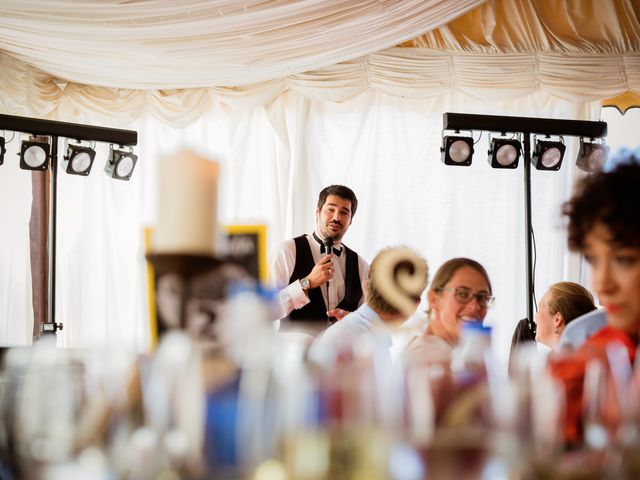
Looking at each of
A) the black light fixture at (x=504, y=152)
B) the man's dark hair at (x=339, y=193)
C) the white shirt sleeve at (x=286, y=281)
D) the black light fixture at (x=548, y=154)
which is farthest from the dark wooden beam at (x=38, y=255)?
the black light fixture at (x=548, y=154)

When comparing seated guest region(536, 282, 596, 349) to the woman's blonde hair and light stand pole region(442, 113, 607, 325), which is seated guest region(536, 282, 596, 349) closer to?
the woman's blonde hair

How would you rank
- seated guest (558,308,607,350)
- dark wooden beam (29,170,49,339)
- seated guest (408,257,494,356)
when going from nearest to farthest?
seated guest (558,308,607,350), seated guest (408,257,494,356), dark wooden beam (29,170,49,339)

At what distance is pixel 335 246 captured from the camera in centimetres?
418

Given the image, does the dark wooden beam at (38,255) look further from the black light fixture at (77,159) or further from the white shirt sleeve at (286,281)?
the white shirt sleeve at (286,281)

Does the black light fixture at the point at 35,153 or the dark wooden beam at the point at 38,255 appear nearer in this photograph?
the black light fixture at the point at 35,153

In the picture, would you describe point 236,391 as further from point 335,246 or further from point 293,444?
point 335,246

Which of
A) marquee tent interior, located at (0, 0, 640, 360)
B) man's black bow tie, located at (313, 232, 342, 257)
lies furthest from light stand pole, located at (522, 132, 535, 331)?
man's black bow tie, located at (313, 232, 342, 257)

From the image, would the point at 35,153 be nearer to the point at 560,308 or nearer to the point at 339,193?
the point at 339,193

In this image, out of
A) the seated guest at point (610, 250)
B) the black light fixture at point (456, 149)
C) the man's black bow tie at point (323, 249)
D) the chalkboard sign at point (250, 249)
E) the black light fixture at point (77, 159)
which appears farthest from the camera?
the black light fixture at point (77, 159)

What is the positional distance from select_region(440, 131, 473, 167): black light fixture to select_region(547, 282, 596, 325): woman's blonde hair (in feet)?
4.63

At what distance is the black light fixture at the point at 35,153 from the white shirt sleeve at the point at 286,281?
60.0 inches

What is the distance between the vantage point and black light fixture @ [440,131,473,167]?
4648 millimetres

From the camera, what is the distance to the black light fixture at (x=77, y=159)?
15.6 feet

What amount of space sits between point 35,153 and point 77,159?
0.26 m
